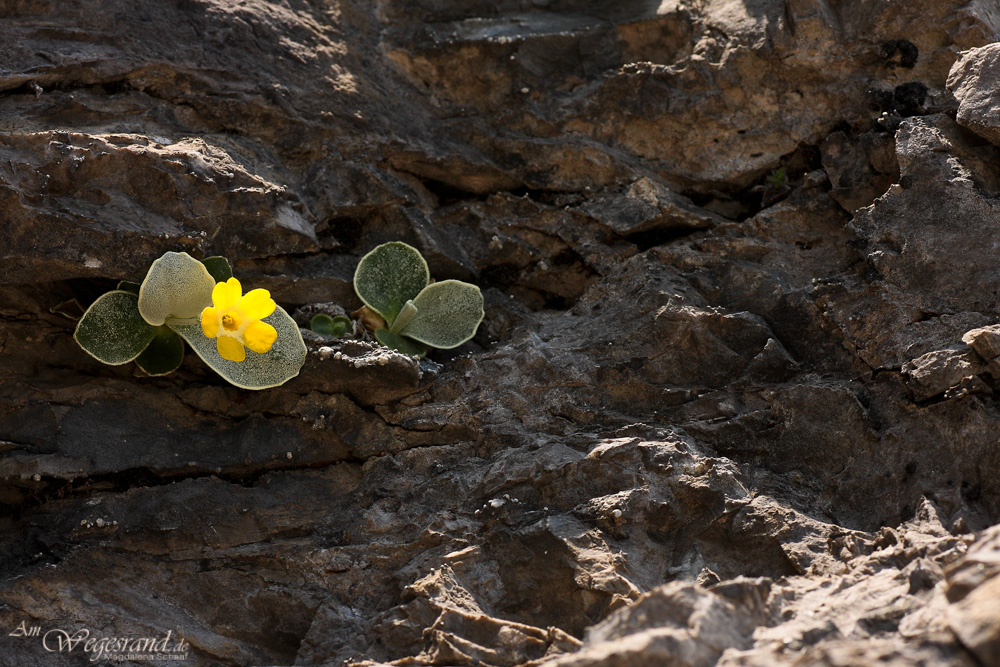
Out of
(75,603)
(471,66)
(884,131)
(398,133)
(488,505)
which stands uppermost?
(884,131)

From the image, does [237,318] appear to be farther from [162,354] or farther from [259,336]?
[162,354]

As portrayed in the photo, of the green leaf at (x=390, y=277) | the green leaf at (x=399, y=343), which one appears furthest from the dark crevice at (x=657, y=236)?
the green leaf at (x=399, y=343)

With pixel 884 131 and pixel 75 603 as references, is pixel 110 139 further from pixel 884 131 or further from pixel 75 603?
pixel 884 131

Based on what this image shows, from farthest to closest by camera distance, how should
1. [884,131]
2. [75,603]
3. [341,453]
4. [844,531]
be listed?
→ [884,131] < [341,453] < [75,603] < [844,531]

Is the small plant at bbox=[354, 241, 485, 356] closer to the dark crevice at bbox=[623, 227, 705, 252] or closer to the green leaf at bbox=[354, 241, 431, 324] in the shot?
the green leaf at bbox=[354, 241, 431, 324]

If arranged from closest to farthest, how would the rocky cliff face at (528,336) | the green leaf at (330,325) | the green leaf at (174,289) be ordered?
the rocky cliff face at (528,336) < the green leaf at (174,289) < the green leaf at (330,325)

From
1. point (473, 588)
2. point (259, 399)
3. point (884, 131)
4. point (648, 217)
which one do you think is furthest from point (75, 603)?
point (884, 131)

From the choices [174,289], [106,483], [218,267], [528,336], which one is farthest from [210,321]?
[528,336]

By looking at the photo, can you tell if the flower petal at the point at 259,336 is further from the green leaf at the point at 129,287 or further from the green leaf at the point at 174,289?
the green leaf at the point at 129,287
